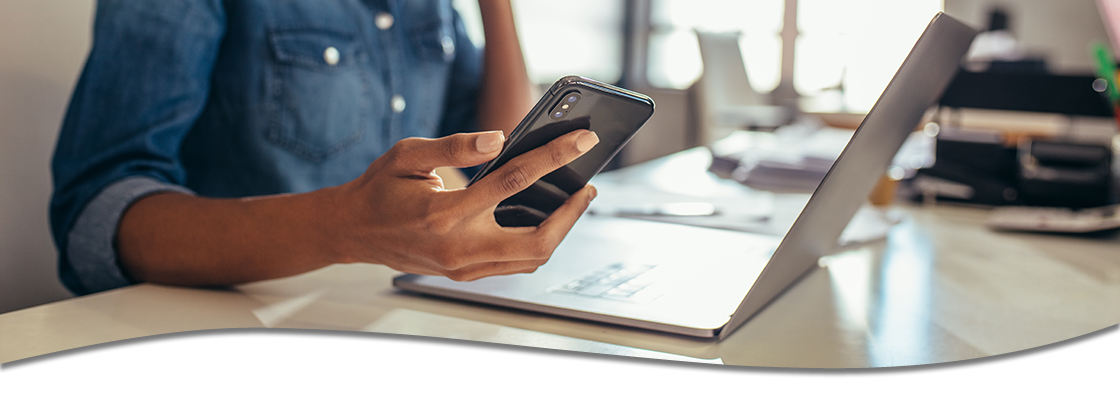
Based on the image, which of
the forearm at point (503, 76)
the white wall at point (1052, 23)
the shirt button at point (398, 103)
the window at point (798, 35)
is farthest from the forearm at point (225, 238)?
the white wall at point (1052, 23)

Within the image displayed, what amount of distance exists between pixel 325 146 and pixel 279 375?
45 cm

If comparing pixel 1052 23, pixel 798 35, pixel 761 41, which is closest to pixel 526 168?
pixel 761 41

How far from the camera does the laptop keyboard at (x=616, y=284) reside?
44cm

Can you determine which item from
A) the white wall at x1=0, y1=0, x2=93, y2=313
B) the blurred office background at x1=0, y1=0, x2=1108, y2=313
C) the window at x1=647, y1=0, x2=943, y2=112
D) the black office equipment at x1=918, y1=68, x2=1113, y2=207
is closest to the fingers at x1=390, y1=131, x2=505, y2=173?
the white wall at x1=0, y1=0, x2=93, y2=313

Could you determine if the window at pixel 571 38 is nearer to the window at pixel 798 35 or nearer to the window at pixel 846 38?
the window at pixel 798 35

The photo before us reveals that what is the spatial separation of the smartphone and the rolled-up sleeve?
284 millimetres

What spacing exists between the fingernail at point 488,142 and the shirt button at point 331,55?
460 millimetres

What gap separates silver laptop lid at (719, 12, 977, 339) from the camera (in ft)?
1.23

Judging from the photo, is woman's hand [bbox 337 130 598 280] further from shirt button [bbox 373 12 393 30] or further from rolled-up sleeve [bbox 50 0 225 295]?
shirt button [bbox 373 12 393 30]

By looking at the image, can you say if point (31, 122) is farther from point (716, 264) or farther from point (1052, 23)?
point (1052, 23)

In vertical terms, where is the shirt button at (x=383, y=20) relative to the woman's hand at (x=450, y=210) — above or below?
above

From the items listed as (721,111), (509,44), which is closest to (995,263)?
(509,44)

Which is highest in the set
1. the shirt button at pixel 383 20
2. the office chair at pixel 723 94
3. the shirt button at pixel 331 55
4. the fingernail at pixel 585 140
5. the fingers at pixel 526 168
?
the shirt button at pixel 383 20

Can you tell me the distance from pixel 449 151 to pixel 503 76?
61 centimetres
